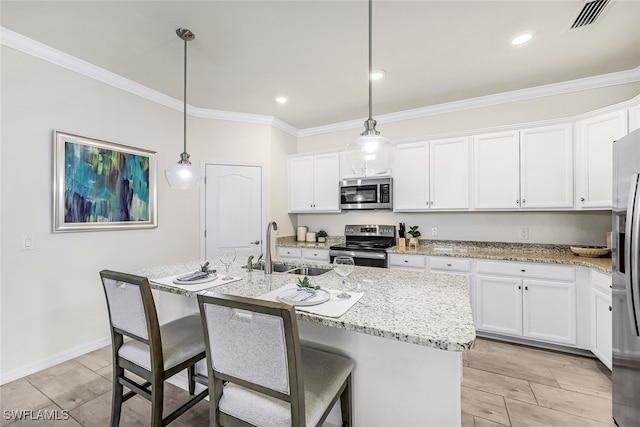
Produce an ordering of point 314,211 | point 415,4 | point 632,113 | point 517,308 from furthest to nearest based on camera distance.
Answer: point 314,211 → point 517,308 → point 632,113 → point 415,4

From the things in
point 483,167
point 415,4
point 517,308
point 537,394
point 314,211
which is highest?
point 415,4

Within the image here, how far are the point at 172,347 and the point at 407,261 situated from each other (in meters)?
2.58

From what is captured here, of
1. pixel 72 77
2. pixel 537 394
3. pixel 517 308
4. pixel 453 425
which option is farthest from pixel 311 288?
pixel 72 77

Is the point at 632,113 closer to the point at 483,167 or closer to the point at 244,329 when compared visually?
the point at 483,167

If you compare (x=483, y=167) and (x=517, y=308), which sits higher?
(x=483, y=167)

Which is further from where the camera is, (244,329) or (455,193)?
(455,193)

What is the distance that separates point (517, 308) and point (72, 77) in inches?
192

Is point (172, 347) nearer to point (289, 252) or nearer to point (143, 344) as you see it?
point (143, 344)

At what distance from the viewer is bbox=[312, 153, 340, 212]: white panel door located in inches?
164

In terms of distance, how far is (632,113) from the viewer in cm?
240

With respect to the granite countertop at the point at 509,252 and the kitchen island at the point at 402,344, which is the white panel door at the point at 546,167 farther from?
the kitchen island at the point at 402,344

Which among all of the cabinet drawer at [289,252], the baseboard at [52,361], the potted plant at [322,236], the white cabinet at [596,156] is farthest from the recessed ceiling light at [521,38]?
the baseboard at [52,361]

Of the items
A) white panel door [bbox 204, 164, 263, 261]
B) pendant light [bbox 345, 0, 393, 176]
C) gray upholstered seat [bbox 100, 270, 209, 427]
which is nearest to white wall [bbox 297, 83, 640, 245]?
white panel door [bbox 204, 164, 263, 261]

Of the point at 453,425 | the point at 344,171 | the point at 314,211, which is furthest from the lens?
the point at 314,211
